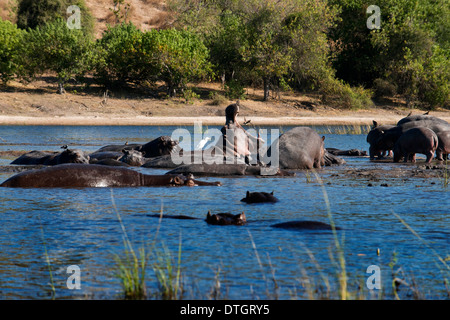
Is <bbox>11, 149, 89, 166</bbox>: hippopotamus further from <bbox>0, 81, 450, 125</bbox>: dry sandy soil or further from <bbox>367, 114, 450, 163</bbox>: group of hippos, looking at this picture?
<bbox>0, 81, 450, 125</bbox>: dry sandy soil

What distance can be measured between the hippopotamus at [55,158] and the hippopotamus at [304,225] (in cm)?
670

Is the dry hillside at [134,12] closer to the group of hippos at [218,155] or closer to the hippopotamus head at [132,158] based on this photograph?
the group of hippos at [218,155]

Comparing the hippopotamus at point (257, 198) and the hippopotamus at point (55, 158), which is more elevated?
the hippopotamus at point (257, 198)

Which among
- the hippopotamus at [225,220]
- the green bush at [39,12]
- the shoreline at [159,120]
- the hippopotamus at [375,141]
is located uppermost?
the green bush at [39,12]

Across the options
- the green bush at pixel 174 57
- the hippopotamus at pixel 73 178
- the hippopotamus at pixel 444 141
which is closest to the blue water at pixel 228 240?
the hippopotamus at pixel 73 178

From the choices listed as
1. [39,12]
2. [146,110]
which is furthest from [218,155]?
[39,12]

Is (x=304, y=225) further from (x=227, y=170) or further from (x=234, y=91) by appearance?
(x=234, y=91)

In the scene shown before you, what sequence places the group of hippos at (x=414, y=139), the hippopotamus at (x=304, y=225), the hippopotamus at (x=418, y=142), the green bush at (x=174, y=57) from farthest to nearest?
1. the green bush at (x=174, y=57)
2. the group of hippos at (x=414, y=139)
3. the hippopotamus at (x=418, y=142)
4. the hippopotamus at (x=304, y=225)

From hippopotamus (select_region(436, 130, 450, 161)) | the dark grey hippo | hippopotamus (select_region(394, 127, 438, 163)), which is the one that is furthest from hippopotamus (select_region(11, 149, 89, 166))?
hippopotamus (select_region(436, 130, 450, 161))

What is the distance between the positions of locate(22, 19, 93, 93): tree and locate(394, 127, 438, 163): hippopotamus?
3128 centimetres

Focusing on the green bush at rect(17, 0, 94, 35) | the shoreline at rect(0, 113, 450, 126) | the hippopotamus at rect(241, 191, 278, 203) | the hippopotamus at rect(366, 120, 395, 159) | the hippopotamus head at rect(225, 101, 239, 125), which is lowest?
the shoreline at rect(0, 113, 450, 126)

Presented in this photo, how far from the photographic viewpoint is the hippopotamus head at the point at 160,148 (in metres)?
16.9

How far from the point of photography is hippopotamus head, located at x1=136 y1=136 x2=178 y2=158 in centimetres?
1688

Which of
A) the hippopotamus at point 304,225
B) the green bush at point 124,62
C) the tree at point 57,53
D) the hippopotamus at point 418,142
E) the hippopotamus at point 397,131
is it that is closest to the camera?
the hippopotamus at point 304,225
